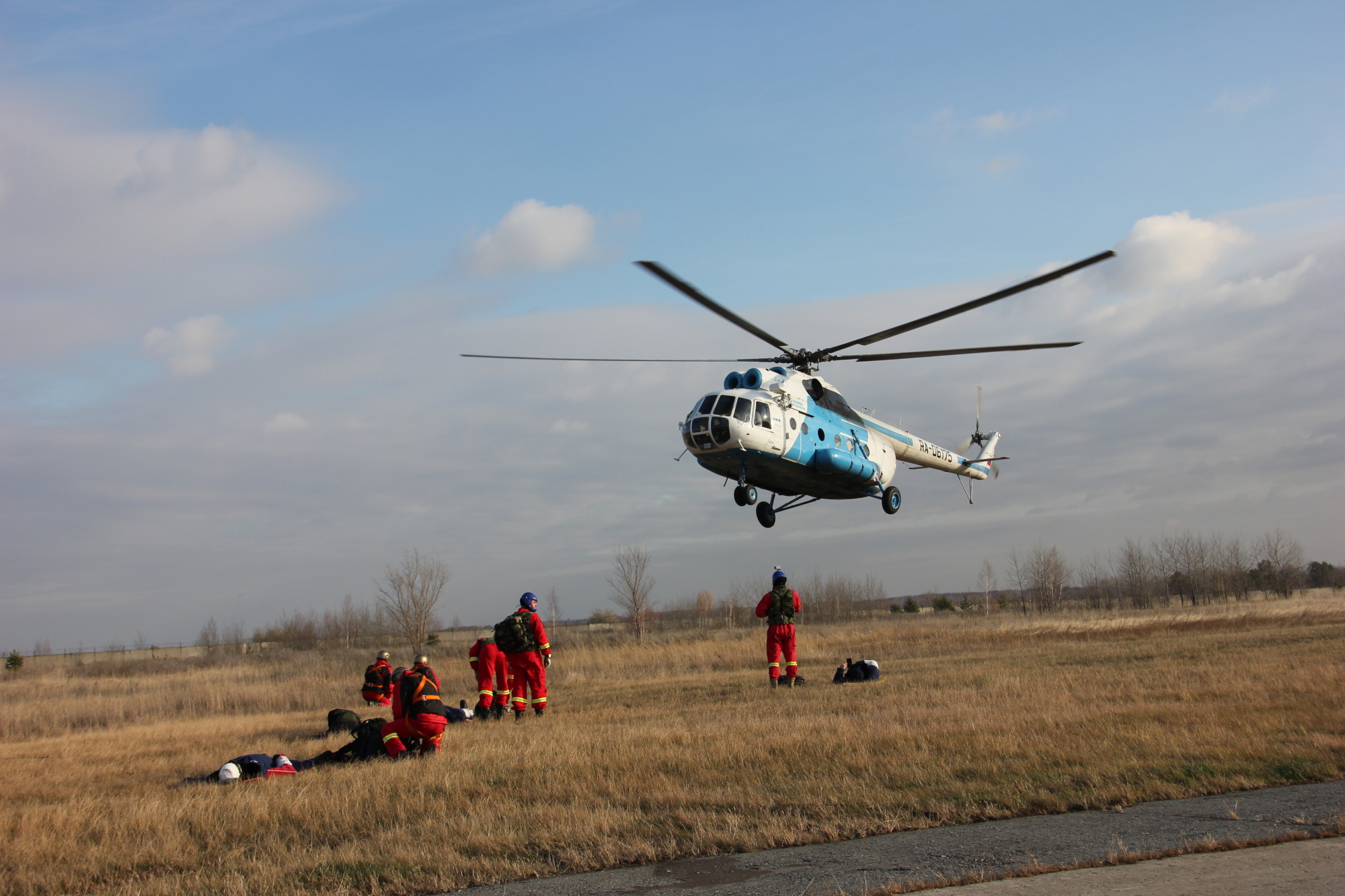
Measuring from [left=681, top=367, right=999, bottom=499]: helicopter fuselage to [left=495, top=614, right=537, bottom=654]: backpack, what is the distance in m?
4.90

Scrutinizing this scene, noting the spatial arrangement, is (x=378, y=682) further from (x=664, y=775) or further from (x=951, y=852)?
(x=951, y=852)

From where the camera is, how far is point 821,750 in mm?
9828

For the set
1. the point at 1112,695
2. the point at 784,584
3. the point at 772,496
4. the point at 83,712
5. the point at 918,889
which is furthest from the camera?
the point at 83,712

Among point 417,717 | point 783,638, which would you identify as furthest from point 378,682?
point 783,638

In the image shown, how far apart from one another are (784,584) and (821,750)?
319 inches

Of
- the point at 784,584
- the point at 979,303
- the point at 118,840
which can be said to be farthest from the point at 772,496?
the point at 118,840

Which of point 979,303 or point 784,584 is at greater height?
point 979,303

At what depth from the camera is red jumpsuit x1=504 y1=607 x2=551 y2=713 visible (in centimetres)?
1413

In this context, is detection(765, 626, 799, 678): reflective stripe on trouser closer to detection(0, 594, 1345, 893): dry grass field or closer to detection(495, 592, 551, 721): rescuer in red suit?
detection(0, 594, 1345, 893): dry grass field

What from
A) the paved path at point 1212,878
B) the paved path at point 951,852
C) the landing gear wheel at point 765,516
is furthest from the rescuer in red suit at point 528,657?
the paved path at point 1212,878

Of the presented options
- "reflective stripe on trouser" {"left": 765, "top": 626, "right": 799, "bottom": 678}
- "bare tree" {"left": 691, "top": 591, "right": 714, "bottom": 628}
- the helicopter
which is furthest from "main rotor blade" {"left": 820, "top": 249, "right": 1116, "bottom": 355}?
"bare tree" {"left": 691, "top": 591, "right": 714, "bottom": 628}

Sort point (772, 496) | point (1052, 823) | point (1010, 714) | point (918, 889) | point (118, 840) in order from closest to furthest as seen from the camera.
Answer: point (918, 889) < point (1052, 823) < point (118, 840) < point (1010, 714) < point (772, 496)

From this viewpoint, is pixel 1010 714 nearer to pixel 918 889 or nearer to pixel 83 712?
pixel 918 889

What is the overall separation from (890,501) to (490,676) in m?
10.8
